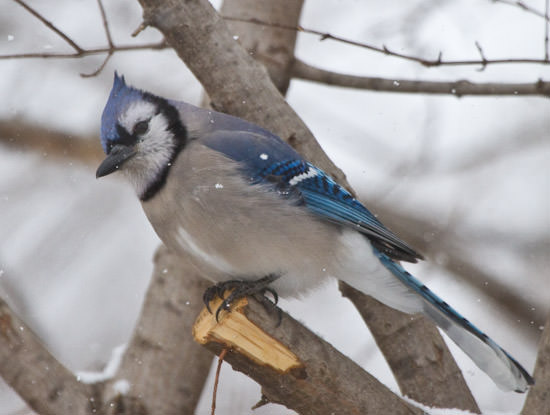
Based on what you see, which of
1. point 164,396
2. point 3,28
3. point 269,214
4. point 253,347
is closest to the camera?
point 253,347

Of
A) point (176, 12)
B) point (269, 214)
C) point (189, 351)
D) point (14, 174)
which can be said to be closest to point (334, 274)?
point (269, 214)

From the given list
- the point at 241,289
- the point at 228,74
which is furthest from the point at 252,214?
the point at 228,74

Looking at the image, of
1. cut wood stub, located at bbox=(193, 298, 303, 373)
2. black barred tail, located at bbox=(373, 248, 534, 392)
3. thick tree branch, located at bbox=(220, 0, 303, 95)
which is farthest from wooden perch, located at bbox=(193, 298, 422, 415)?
thick tree branch, located at bbox=(220, 0, 303, 95)

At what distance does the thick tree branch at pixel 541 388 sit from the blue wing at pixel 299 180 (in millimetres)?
517

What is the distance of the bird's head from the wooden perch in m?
0.53

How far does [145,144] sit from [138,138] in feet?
0.10

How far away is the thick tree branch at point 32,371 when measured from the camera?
224 cm

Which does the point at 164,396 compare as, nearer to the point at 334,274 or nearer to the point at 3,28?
the point at 334,274

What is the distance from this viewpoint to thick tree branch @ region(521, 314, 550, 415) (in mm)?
2311

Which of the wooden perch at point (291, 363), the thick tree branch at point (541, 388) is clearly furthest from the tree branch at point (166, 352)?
the thick tree branch at point (541, 388)

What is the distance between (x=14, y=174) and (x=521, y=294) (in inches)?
112

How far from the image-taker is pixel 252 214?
2207 mm

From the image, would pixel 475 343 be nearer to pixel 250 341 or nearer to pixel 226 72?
pixel 250 341

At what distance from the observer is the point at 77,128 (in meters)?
4.02
